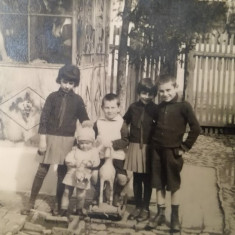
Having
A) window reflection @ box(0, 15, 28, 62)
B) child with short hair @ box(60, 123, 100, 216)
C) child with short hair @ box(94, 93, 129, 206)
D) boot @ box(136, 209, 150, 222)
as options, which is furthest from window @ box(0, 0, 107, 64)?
boot @ box(136, 209, 150, 222)

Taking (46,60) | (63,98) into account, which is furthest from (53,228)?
(46,60)

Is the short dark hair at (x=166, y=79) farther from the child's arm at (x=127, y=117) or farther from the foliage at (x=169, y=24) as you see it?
the child's arm at (x=127, y=117)

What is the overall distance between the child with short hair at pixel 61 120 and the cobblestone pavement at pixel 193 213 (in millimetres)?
82

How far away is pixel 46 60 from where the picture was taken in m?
2.37

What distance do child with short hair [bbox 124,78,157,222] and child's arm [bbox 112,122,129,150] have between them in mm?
23

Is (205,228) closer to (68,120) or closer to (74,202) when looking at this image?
(74,202)

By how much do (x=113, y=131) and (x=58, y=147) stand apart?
0.34 m

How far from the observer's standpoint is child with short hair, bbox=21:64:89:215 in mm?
2238

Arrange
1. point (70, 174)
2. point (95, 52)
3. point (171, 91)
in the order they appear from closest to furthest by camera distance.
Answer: point (171, 91)
point (70, 174)
point (95, 52)

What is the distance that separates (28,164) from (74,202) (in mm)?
361

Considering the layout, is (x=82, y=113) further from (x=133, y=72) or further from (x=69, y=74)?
(x=133, y=72)

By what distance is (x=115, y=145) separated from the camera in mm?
2215

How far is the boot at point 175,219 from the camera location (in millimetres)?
2121

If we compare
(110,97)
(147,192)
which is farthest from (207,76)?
(147,192)
